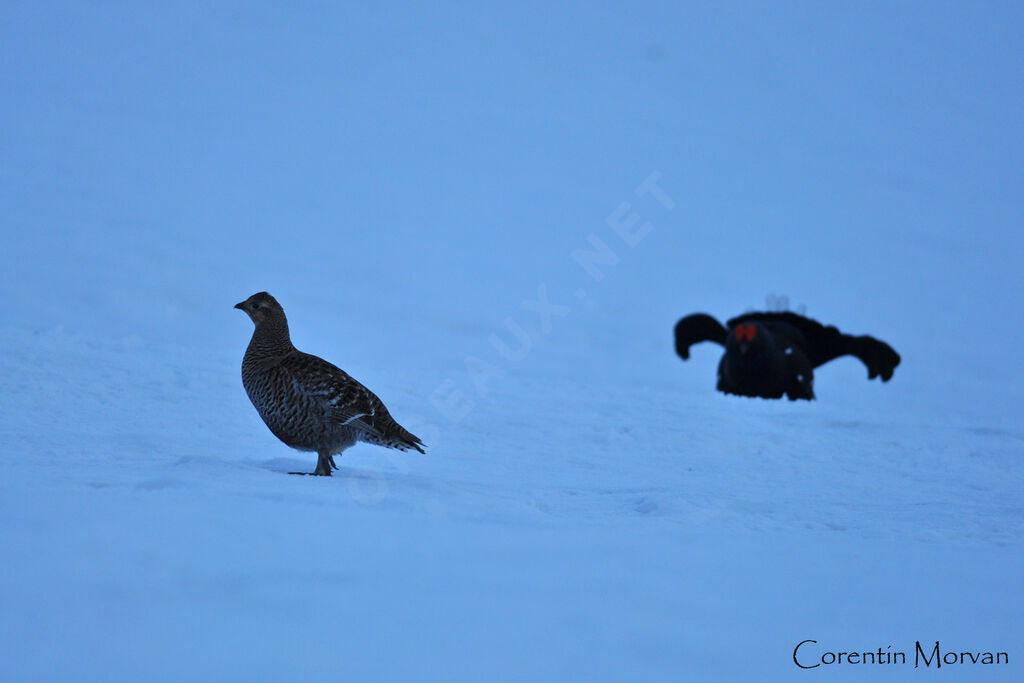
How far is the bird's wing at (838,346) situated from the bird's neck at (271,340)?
8158 mm

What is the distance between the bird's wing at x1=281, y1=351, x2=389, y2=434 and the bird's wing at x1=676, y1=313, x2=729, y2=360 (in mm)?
8606

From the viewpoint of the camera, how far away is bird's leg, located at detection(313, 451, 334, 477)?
16.5 feet

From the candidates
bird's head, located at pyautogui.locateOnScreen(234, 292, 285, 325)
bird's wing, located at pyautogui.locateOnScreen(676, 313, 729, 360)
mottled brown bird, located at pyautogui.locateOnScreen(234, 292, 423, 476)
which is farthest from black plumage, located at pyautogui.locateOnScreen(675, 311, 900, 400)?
bird's head, located at pyautogui.locateOnScreen(234, 292, 285, 325)

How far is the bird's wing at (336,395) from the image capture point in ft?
16.2

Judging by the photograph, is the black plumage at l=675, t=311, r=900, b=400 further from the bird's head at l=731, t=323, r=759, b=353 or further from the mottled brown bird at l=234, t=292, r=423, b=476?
the mottled brown bird at l=234, t=292, r=423, b=476

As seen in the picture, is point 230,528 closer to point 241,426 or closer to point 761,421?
point 241,426

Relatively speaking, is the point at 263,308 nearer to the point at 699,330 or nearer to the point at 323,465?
the point at 323,465

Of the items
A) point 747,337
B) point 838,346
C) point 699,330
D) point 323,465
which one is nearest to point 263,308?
point 323,465

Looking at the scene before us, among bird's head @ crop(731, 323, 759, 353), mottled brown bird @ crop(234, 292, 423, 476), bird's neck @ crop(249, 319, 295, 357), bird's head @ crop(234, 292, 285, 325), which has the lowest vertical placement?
mottled brown bird @ crop(234, 292, 423, 476)

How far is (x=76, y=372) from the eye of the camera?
7129mm

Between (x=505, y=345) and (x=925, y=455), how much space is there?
8116 millimetres

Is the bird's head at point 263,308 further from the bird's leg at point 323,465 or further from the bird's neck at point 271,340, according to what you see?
the bird's leg at point 323,465

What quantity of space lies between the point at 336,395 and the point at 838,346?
9097 millimetres

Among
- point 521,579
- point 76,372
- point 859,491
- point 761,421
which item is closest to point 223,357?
point 76,372
